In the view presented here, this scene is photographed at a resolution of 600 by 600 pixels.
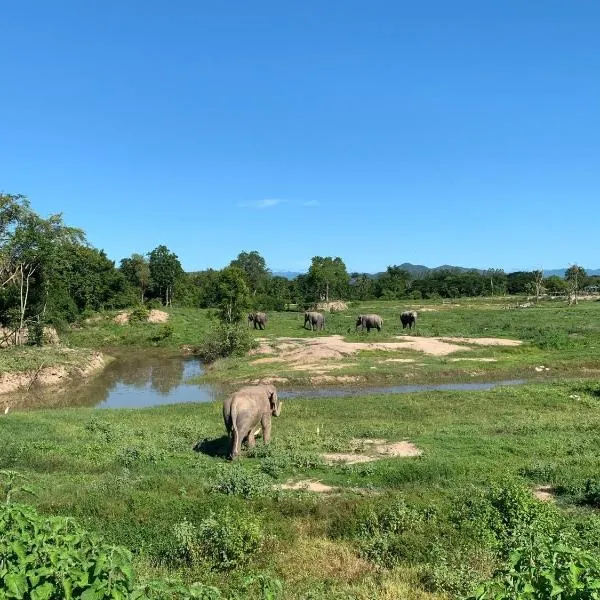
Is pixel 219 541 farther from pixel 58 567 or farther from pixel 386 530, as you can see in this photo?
pixel 58 567

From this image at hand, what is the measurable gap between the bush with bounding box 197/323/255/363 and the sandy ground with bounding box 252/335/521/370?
2.90 feet

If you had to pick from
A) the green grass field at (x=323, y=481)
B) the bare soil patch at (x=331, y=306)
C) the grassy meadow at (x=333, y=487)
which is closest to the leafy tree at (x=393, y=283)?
the bare soil patch at (x=331, y=306)

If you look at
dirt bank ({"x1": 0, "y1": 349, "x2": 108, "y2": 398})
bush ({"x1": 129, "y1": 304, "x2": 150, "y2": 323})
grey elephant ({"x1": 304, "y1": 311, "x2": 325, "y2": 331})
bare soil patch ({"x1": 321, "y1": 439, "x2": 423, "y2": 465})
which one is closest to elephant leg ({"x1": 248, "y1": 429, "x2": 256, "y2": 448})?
bare soil patch ({"x1": 321, "y1": 439, "x2": 423, "y2": 465})

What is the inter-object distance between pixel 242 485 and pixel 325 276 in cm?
6098

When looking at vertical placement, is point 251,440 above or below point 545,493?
above

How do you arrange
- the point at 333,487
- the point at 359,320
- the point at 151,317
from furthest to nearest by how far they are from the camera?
the point at 151,317 < the point at 359,320 < the point at 333,487

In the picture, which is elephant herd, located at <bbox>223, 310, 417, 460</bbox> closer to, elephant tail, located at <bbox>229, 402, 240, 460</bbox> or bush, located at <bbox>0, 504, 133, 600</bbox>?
elephant tail, located at <bbox>229, 402, 240, 460</bbox>

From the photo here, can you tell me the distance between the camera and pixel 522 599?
15.4 ft

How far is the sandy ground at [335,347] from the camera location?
33.8 meters

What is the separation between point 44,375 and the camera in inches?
1240

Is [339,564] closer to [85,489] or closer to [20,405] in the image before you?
[85,489]

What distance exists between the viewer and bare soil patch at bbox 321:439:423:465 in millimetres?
14781

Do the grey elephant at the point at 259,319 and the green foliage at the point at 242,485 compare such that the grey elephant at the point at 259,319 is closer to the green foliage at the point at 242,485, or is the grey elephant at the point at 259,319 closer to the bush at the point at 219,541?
the green foliage at the point at 242,485

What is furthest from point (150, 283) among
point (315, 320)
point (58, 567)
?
point (58, 567)
